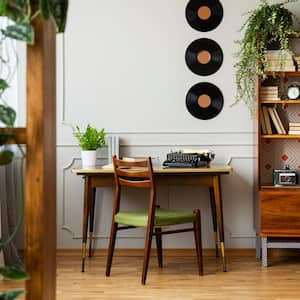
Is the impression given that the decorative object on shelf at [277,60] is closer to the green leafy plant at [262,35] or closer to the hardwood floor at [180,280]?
the green leafy plant at [262,35]

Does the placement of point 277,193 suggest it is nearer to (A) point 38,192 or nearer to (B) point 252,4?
(B) point 252,4

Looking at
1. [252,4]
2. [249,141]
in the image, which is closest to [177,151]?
[249,141]

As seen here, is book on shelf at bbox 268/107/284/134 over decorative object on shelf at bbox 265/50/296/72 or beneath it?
beneath

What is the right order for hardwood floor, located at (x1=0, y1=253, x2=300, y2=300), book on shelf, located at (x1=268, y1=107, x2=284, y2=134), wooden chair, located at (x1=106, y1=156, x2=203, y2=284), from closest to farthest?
1. hardwood floor, located at (x1=0, y1=253, x2=300, y2=300)
2. wooden chair, located at (x1=106, y1=156, x2=203, y2=284)
3. book on shelf, located at (x1=268, y1=107, x2=284, y2=134)

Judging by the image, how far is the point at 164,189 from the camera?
4945 mm

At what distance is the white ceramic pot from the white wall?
332mm

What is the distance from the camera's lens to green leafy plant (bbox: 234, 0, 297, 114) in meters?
4.49

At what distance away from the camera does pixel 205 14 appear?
489 cm

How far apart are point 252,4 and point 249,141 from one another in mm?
1079

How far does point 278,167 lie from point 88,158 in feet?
4.96

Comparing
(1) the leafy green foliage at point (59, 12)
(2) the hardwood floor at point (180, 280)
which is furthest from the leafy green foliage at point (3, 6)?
(2) the hardwood floor at point (180, 280)

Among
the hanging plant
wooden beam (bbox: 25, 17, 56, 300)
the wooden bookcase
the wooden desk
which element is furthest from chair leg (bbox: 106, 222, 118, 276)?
the hanging plant

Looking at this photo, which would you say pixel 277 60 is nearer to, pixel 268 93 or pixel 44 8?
pixel 268 93

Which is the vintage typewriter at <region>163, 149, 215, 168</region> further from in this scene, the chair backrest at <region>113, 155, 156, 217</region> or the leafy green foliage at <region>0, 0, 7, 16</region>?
the leafy green foliage at <region>0, 0, 7, 16</region>
